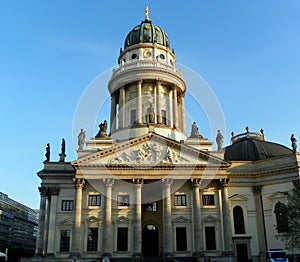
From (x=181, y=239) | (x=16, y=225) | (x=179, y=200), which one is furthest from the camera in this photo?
(x=16, y=225)

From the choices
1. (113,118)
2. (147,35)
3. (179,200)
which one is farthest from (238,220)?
(147,35)

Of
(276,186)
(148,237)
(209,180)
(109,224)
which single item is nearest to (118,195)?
(109,224)

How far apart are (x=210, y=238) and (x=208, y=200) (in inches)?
187

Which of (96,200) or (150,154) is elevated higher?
(150,154)

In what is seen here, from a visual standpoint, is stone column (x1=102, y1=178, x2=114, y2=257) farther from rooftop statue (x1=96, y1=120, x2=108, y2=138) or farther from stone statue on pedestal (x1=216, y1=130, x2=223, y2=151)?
stone statue on pedestal (x1=216, y1=130, x2=223, y2=151)

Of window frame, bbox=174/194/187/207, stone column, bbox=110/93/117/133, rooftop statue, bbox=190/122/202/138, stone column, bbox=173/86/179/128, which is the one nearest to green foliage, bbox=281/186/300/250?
window frame, bbox=174/194/187/207

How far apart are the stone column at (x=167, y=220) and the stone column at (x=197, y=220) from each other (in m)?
2.99

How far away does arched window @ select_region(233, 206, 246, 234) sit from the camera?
46219mm

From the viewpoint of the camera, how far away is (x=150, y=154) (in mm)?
44875

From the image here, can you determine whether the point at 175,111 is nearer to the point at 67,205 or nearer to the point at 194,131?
the point at 194,131

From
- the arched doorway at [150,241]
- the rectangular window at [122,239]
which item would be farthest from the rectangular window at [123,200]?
the arched doorway at [150,241]

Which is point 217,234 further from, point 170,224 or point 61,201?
point 61,201

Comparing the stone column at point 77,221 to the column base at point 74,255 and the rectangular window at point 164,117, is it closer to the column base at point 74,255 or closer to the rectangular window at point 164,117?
the column base at point 74,255

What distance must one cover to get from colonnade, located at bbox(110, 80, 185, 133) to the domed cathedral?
1125cm
